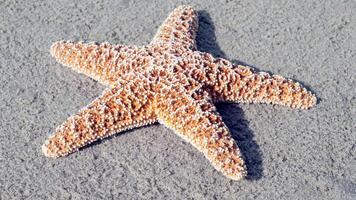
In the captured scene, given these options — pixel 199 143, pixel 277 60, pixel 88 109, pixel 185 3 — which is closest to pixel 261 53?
pixel 277 60

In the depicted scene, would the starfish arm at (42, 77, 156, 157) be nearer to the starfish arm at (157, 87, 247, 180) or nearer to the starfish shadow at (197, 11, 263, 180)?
the starfish arm at (157, 87, 247, 180)

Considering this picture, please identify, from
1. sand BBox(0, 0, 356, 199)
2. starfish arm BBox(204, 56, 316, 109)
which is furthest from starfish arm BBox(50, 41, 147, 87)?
starfish arm BBox(204, 56, 316, 109)

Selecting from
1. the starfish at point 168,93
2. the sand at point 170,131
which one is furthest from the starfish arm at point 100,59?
the sand at point 170,131

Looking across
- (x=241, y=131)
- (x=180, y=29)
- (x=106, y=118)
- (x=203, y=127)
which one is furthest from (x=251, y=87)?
(x=106, y=118)

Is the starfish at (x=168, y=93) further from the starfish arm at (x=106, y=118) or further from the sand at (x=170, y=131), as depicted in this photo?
the sand at (x=170, y=131)

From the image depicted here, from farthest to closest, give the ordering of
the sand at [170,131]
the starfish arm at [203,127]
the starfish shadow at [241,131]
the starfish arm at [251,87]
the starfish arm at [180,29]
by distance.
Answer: the starfish arm at [180,29] < the starfish arm at [251,87] < the starfish shadow at [241,131] < the sand at [170,131] < the starfish arm at [203,127]

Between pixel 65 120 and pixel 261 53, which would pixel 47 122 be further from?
pixel 261 53
